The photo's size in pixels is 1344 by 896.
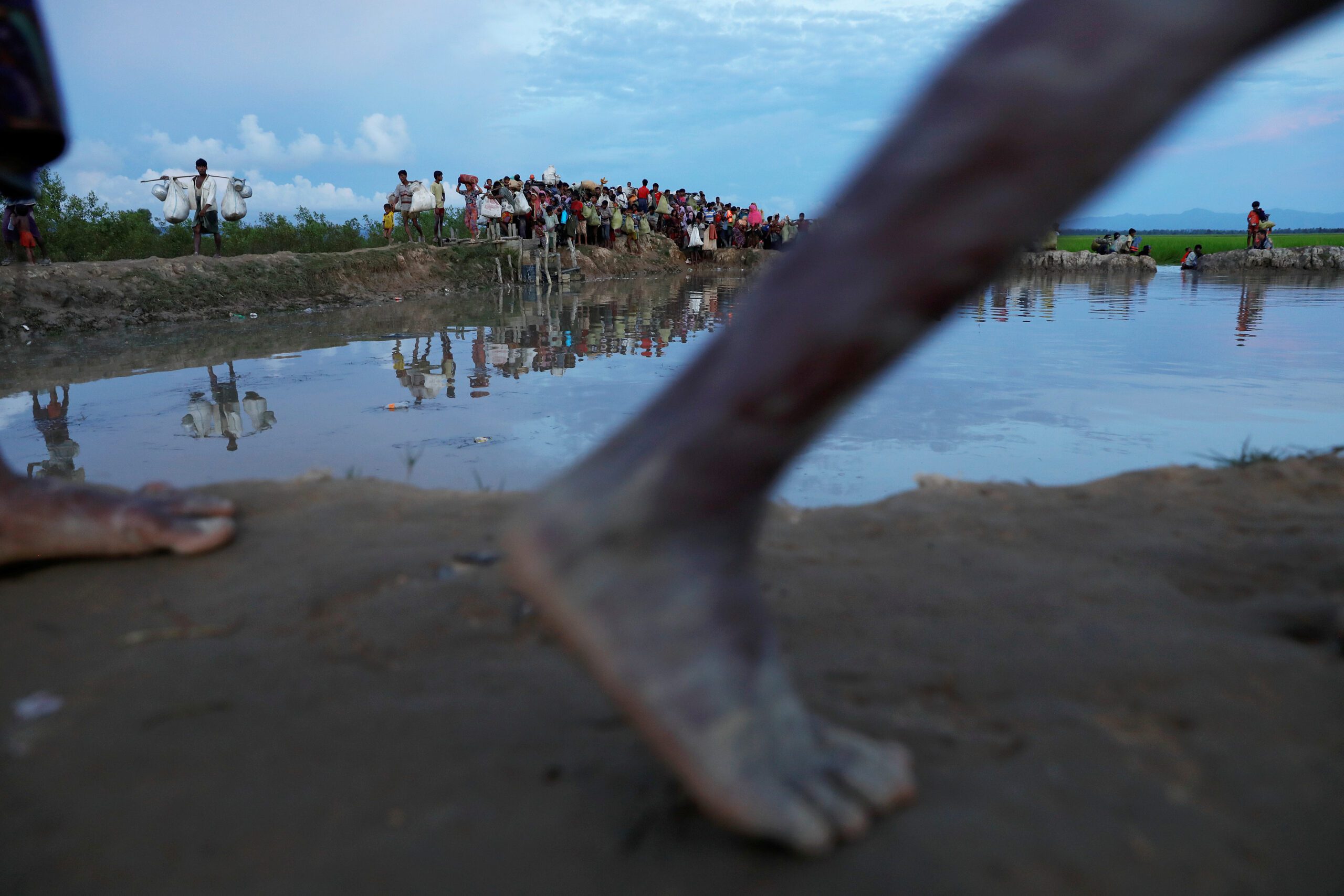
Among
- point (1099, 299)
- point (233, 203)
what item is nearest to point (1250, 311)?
point (1099, 299)

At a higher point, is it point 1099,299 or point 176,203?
point 176,203

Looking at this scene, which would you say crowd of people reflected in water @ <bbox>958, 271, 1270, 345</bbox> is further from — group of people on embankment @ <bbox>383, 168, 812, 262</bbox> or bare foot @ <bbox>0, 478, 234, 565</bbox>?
bare foot @ <bbox>0, 478, 234, 565</bbox>

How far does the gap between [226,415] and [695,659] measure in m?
4.34

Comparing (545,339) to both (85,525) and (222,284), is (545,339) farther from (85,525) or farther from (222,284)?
(85,525)

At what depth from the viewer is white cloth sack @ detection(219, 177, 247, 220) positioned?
10.8m

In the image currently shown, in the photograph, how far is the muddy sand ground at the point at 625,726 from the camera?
2.90ft

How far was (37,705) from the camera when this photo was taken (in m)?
1.22

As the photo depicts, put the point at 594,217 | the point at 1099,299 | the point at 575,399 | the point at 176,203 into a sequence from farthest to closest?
the point at 594,217 < the point at 1099,299 < the point at 176,203 < the point at 575,399

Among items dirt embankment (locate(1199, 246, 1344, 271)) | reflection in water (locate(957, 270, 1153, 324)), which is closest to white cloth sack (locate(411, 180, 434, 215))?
reflection in water (locate(957, 270, 1153, 324))

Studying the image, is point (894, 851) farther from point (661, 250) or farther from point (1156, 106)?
point (661, 250)

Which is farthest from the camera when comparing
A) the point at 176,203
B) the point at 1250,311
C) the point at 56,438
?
the point at 176,203

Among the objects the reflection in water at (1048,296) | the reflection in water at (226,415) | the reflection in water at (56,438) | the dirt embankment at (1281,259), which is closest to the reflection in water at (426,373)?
the reflection in water at (226,415)

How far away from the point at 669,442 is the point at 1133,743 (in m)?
0.75

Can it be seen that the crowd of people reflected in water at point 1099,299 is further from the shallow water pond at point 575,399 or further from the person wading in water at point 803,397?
the person wading in water at point 803,397
